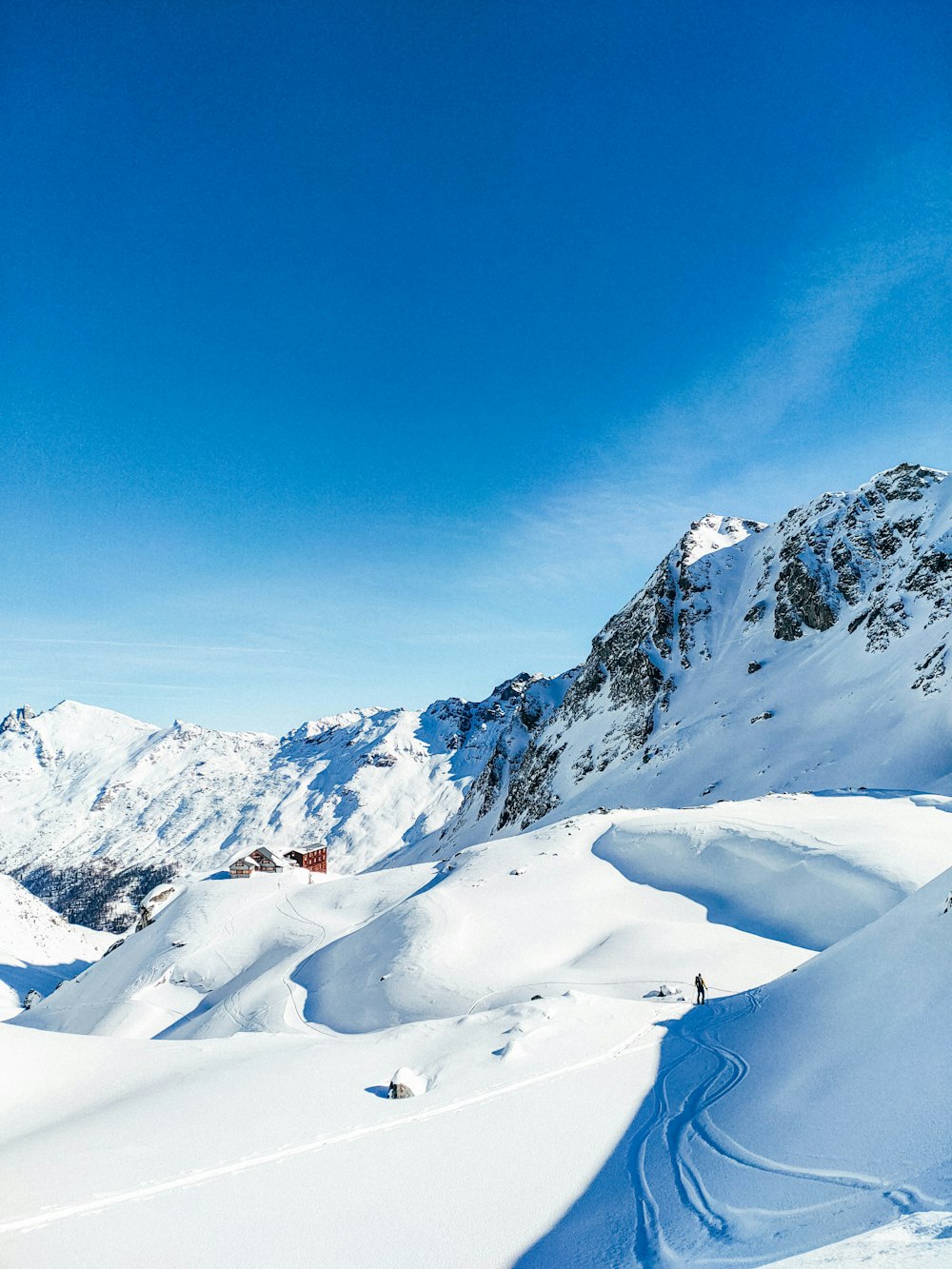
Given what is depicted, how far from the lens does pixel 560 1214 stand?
812 centimetres

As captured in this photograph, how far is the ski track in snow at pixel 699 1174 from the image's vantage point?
6.42 m

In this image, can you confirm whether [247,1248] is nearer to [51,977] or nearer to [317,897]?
[317,897]

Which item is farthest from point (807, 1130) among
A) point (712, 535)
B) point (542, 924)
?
point (712, 535)

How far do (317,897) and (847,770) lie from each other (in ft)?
158

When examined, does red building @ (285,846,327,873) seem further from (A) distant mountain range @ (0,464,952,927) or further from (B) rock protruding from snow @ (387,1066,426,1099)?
(B) rock protruding from snow @ (387,1066,426,1099)

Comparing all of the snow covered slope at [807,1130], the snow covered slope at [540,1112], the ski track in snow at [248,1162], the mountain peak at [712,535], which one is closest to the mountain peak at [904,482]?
the mountain peak at [712,535]

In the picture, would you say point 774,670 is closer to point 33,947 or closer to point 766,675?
point 766,675

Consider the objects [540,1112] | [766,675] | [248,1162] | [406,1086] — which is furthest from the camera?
[766,675]

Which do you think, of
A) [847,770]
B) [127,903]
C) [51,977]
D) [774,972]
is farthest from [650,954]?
[127,903]

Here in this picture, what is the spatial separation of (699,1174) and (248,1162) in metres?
6.97

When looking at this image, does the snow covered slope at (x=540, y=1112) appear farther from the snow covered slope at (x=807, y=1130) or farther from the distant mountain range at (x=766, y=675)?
the distant mountain range at (x=766, y=675)

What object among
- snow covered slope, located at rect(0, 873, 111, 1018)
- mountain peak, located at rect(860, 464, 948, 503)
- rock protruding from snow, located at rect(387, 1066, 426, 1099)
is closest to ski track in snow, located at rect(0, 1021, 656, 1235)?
rock protruding from snow, located at rect(387, 1066, 426, 1099)

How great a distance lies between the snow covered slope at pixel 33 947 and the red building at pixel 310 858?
30.3m

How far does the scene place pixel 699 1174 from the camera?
345 inches
